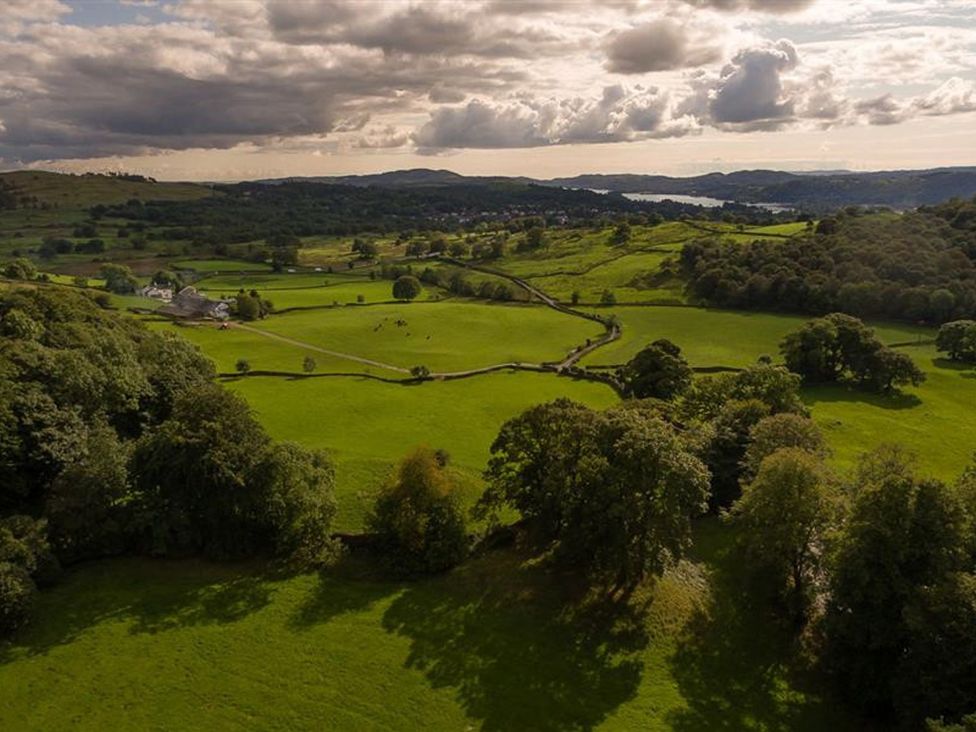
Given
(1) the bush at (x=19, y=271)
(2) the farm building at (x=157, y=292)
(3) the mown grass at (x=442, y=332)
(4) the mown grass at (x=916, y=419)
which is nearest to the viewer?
(4) the mown grass at (x=916, y=419)

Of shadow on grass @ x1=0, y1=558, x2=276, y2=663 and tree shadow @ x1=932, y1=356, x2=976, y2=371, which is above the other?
tree shadow @ x1=932, y1=356, x2=976, y2=371

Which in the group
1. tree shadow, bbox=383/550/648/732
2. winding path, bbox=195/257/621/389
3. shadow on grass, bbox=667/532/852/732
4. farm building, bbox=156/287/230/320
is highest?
farm building, bbox=156/287/230/320

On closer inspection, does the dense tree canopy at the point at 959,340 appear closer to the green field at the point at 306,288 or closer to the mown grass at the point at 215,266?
the green field at the point at 306,288

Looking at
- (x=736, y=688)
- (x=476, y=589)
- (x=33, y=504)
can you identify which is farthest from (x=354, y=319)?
(x=736, y=688)

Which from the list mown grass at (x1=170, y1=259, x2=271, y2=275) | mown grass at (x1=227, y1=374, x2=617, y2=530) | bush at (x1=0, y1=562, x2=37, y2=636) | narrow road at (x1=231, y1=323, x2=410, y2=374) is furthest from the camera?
mown grass at (x1=170, y1=259, x2=271, y2=275)

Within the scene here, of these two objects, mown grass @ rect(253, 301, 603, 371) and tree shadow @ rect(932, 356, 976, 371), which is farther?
mown grass @ rect(253, 301, 603, 371)

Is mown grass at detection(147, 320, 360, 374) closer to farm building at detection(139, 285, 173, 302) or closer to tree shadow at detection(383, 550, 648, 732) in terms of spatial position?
farm building at detection(139, 285, 173, 302)

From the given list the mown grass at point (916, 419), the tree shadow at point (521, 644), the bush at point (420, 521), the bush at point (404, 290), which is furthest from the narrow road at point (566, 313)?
the tree shadow at point (521, 644)

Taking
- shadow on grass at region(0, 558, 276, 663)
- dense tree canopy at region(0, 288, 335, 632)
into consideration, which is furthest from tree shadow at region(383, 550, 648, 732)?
shadow on grass at region(0, 558, 276, 663)
